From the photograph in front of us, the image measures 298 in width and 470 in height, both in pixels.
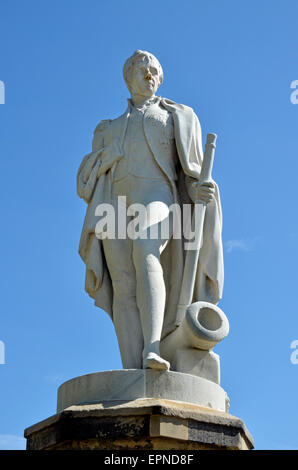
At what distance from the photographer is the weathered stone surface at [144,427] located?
8.05 metres

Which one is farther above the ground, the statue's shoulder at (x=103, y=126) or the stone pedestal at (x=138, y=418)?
the statue's shoulder at (x=103, y=126)

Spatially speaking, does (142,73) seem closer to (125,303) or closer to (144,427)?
(125,303)

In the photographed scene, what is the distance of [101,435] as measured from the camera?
8125mm

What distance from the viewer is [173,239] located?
32.3 feet

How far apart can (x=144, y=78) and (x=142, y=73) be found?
64 mm

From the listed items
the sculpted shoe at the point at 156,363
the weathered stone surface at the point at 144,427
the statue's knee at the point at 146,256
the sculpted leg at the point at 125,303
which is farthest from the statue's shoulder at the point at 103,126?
the weathered stone surface at the point at 144,427

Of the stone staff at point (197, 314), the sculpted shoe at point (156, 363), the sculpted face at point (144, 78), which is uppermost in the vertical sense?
the sculpted face at point (144, 78)

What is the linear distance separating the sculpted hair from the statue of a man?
0.01 m

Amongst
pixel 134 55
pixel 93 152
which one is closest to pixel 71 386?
pixel 93 152

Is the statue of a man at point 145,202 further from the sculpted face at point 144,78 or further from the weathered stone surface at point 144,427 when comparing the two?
the weathered stone surface at point 144,427

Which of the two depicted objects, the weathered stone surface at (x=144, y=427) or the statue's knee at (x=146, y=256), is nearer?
the weathered stone surface at (x=144, y=427)

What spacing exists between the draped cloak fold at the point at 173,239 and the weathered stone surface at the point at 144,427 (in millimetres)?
1454

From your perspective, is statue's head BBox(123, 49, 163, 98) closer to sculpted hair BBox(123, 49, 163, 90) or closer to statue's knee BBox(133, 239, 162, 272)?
sculpted hair BBox(123, 49, 163, 90)
